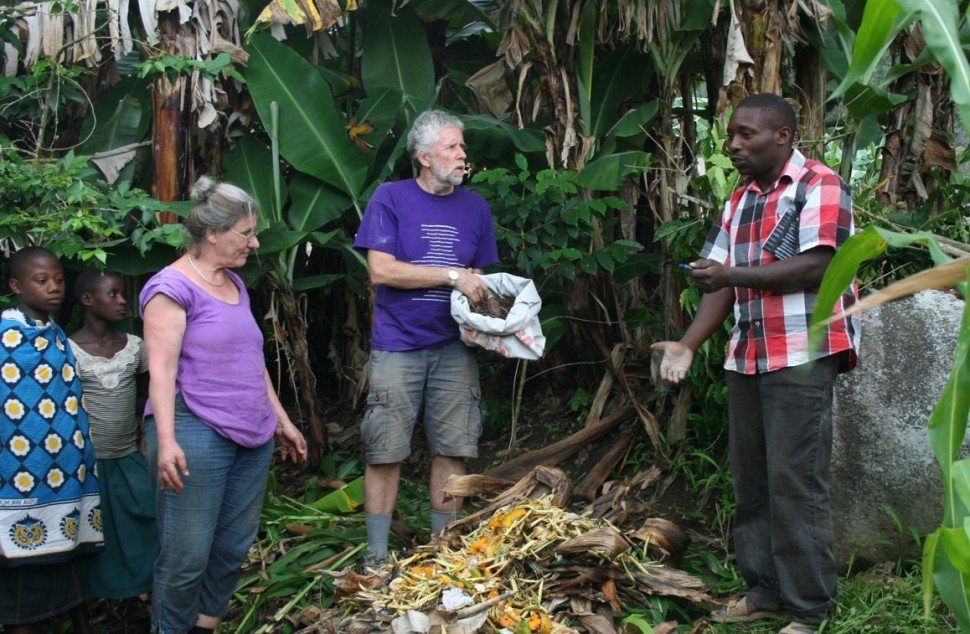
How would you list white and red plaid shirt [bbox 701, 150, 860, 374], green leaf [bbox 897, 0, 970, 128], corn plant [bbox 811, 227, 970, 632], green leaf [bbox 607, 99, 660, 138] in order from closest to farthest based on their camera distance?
corn plant [bbox 811, 227, 970, 632] < green leaf [bbox 897, 0, 970, 128] < white and red plaid shirt [bbox 701, 150, 860, 374] < green leaf [bbox 607, 99, 660, 138]

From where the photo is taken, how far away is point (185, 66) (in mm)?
5320

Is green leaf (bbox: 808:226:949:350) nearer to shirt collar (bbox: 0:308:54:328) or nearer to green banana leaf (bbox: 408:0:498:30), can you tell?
shirt collar (bbox: 0:308:54:328)

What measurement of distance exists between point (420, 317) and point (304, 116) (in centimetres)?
190

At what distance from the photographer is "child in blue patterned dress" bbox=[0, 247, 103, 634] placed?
4.16 metres

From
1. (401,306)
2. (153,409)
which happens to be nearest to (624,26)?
(401,306)

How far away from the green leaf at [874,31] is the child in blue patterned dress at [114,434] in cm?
347

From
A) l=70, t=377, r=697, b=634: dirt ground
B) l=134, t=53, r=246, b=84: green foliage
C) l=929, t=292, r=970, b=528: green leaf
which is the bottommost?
l=70, t=377, r=697, b=634: dirt ground

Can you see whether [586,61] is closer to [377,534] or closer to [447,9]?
[447,9]

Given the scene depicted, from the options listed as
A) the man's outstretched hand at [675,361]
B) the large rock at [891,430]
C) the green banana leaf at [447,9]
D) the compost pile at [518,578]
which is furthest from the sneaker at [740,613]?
the green banana leaf at [447,9]

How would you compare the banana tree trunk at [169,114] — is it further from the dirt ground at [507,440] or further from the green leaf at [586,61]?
the green leaf at [586,61]

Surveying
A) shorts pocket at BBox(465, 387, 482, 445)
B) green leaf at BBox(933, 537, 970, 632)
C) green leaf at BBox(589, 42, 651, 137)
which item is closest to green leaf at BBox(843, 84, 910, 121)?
green leaf at BBox(589, 42, 651, 137)

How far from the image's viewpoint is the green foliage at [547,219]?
5.42 metres

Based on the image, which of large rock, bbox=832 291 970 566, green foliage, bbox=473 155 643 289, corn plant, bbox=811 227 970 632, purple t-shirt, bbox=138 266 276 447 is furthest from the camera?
green foliage, bbox=473 155 643 289

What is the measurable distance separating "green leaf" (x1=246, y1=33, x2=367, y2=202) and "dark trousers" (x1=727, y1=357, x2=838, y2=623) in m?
2.91
